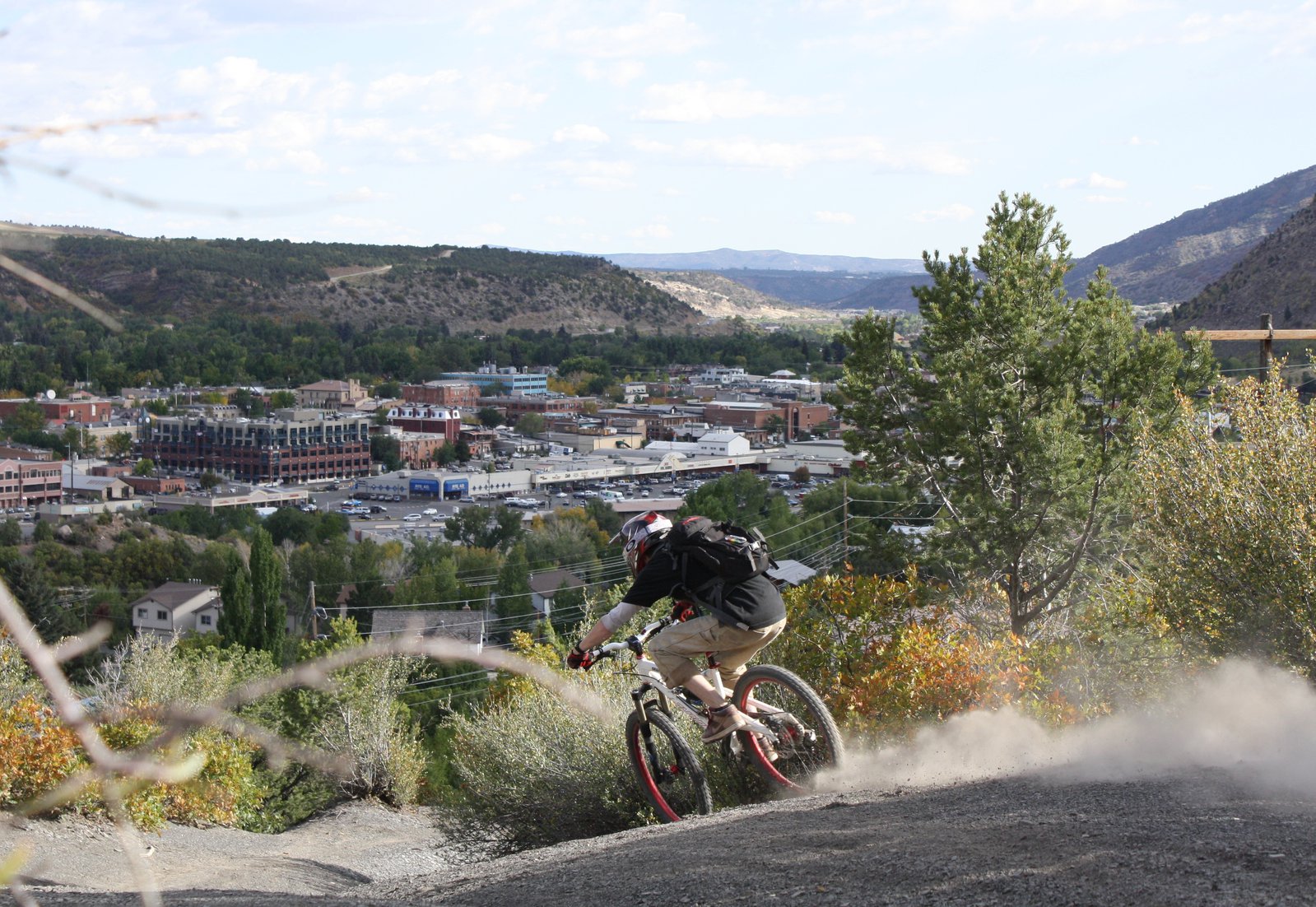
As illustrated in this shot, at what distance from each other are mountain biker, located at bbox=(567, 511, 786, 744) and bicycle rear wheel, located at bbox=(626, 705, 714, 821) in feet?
0.96

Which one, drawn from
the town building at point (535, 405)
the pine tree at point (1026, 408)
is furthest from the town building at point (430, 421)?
the pine tree at point (1026, 408)

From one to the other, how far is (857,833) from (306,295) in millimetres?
131851

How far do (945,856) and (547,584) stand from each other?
31.7 metres

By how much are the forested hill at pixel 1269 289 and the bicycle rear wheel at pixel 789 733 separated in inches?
2265

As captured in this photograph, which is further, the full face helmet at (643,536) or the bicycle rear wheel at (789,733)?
the bicycle rear wheel at (789,733)

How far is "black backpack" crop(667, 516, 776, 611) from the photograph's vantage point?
218 inches

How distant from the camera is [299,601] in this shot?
35.9 meters

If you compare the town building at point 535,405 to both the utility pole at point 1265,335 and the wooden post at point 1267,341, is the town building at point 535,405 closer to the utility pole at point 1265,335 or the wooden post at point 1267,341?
the utility pole at point 1265,335

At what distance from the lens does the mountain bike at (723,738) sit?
6031 mm

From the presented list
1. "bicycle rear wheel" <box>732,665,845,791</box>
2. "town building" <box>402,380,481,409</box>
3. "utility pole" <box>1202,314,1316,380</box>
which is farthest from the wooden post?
"town building" <box>402,380,481,409</box>

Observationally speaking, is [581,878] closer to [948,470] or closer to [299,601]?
[948,470]

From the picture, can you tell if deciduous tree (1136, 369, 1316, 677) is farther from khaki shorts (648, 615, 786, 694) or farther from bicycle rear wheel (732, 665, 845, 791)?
khaki shorts (648, 615, 786, 694)

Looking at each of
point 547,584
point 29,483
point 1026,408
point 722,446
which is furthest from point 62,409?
point 1026,408

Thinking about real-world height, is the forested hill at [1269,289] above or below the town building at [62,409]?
above
